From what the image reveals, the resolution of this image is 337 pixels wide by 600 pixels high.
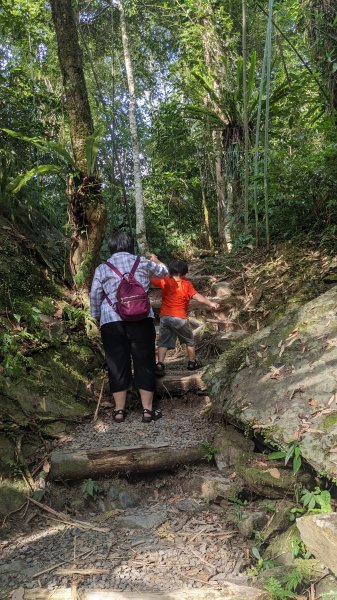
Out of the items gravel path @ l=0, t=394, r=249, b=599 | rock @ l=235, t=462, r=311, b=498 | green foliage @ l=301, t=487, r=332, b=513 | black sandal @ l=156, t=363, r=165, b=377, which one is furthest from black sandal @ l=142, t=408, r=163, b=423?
green foliage @ l=301, t=487, r=332, b=513

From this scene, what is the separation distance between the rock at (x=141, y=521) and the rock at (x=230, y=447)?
0.64 metres

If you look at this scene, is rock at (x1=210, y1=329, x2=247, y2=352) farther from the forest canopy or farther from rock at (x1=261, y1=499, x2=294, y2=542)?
rock at (x1=261, y1=499, x2=294, y2=542)

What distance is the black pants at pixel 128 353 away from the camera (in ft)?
14.2

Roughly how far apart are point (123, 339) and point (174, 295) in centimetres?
110

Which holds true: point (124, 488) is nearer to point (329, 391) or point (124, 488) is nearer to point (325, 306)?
point (329, 391)

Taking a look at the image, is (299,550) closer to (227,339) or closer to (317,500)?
(317,500)

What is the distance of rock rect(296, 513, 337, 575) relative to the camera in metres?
2.13

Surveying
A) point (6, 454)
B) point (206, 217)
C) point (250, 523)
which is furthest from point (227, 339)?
point (206, 217)

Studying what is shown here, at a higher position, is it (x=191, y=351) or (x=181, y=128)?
(x=181, y=128)

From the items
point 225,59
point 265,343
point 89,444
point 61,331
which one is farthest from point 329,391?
point 225,59

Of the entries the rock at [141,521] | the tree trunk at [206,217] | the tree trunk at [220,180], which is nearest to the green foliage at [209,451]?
the rock at [141,521]

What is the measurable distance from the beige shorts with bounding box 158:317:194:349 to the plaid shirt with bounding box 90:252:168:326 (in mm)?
784

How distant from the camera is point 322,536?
7.16ft

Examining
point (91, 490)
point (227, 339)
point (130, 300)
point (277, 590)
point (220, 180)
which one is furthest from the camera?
point (220, 180)
